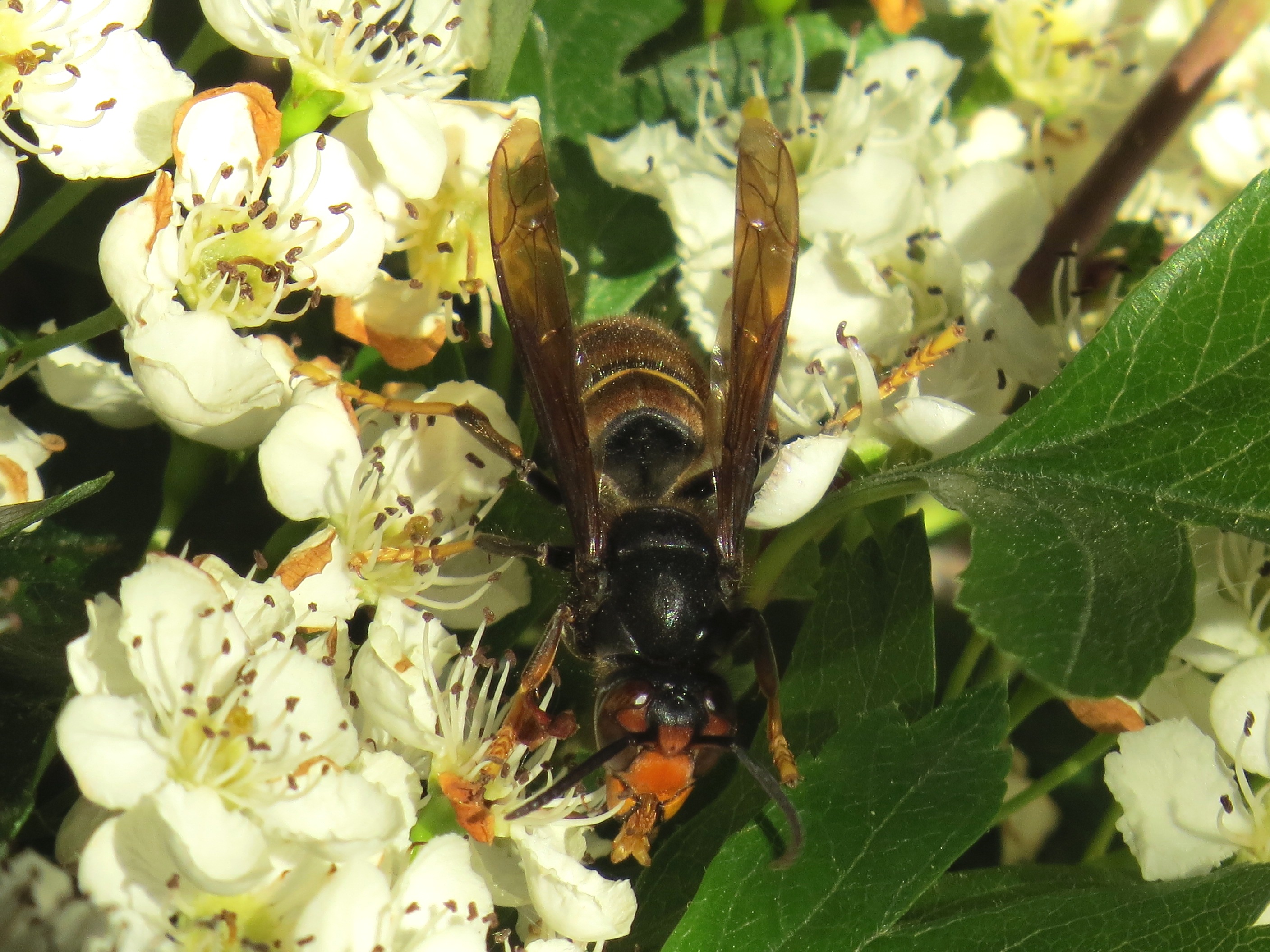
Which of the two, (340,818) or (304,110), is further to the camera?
(304,110)

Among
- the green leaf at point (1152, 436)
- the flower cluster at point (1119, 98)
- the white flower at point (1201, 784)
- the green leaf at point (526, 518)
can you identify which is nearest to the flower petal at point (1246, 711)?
the white flower at point (1201, 784)

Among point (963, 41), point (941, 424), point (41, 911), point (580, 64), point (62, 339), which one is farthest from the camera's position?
point (963, 41)

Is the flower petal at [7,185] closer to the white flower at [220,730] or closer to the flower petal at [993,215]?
the white flower at [220,730]

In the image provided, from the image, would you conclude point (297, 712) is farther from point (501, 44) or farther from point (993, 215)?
point (993, 215)

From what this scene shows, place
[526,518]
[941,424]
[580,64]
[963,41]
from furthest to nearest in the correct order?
1. [963,41]
2. [580,64]
3. [526,518]
4. [941,424]

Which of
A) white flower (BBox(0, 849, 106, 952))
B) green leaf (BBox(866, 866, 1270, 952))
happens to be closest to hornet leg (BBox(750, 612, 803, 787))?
green leaf (BBox(866, 866, 1270, 952))

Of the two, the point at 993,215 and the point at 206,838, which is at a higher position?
the point at 993,215

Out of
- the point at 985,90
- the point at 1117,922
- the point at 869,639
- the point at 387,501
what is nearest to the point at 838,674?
the point at 869,639

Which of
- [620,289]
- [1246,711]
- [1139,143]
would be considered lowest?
[620,289]
